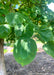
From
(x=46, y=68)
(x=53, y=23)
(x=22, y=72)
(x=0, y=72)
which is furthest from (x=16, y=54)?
(x=46, y=68)

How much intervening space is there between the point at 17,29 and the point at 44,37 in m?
0.12

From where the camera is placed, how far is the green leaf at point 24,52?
336 millimetres

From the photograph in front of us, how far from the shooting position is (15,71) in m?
2.23

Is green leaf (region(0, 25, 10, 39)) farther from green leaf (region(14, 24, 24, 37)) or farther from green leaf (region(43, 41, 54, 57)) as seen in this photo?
green leaf (region(43, 41, 54, 57))

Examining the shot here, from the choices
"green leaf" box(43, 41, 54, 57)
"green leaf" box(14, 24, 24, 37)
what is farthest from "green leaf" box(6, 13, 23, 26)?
"green leaf" box(43, 41, 54, 57)

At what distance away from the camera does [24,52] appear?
34 cm

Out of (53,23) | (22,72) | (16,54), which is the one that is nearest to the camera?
(16,54)

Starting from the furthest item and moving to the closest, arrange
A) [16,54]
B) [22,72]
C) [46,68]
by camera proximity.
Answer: [46,68] → [22,72] → [16,54]

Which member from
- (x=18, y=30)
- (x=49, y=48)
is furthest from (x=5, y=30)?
(x=49, y=48)

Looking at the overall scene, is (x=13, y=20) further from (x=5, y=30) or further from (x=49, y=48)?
(x=49, y=48)

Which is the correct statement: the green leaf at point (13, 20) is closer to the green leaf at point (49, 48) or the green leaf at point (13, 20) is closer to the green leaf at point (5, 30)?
the green leaf at point (5, 30)

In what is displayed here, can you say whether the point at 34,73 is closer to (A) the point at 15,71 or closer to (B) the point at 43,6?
(A) the point at 15,71

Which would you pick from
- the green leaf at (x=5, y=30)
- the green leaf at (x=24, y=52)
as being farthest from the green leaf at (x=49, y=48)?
the green leaf at (x=5, y=30)

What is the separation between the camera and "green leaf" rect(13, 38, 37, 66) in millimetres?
336
